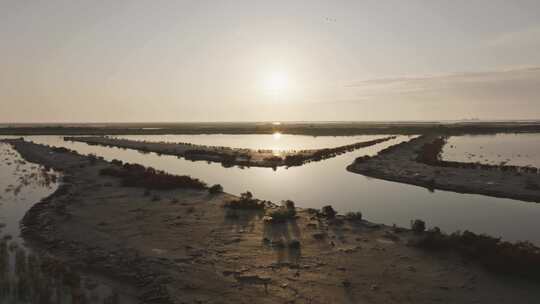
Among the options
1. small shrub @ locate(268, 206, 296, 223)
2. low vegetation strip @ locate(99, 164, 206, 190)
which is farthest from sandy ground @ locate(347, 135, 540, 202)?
low vegetation strip @ locate(99, 164, 206, 190)

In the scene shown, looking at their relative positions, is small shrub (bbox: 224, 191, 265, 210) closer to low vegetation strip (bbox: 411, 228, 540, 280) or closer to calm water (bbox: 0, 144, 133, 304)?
low vegetation strip (bbox: 411, 228, 540, 280)

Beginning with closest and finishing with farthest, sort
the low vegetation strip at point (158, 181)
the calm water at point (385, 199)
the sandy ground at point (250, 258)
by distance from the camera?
the sandy ground at point (250, 258), the calm water at point (385, 199), the low vegetation strip at point (158, 181)

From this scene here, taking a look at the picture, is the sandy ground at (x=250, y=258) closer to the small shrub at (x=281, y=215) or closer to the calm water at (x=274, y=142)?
the small shrub at (x=281, y=215)

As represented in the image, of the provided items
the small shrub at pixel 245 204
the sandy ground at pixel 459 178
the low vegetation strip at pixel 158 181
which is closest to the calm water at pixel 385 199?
the sandy ground at pixel 459 178

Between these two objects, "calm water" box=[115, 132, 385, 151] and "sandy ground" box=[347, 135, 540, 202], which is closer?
"sandy ground" box=[347, 135, 540, 202]

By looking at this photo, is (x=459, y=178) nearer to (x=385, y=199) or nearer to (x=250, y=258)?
(x=385, y=199)

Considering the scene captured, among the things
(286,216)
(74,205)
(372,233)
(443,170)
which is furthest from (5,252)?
(443,170)
